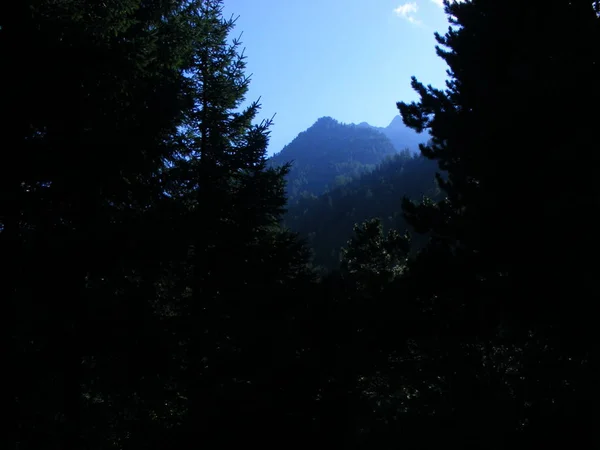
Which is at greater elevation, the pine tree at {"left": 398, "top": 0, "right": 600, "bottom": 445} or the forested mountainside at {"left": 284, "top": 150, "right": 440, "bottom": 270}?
the forested mountainside at {"left": 284, "top": 150, "right": 440, "bottom": 270}

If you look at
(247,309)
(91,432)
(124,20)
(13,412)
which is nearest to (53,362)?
(13,412)

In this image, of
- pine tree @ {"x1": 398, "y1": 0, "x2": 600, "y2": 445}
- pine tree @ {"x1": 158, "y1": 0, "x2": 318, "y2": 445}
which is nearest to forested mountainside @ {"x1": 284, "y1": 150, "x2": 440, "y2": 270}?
pine tree @ {"x1": 158, "y1": 0, "x2": 318, "y2": 445}

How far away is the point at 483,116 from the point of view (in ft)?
21.7

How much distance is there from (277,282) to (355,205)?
460 feet

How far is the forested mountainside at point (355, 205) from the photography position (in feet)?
434

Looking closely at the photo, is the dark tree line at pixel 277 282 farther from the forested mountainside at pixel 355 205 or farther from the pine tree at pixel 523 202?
the forested mountainside at pixel 355 205

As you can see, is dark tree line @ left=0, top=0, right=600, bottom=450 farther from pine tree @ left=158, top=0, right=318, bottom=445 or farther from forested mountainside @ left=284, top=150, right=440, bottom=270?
forested mountainside @ left=284, top=150, right=440, bottom=270

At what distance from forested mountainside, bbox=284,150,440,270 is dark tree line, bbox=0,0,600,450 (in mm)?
109656

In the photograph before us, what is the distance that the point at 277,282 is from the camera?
9664 millimetres

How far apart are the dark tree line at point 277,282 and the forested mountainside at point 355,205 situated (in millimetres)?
109656

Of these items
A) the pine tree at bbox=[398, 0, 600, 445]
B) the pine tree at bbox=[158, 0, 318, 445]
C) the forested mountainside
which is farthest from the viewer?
the forested mountainside

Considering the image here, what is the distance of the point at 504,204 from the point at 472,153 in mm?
1117

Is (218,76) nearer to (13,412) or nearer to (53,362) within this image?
(53,362)

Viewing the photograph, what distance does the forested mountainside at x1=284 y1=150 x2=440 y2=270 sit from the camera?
434ft
